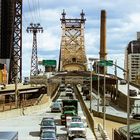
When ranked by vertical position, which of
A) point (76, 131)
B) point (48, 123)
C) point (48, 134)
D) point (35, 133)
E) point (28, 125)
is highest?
point (48, 134)

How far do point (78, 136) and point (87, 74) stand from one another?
104 meters

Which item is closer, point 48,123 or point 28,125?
point 48,123

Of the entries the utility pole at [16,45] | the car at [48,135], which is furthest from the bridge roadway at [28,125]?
the utility pole at [16,45]

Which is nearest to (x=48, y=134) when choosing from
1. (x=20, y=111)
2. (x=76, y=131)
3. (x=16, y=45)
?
(x=76, y=131)

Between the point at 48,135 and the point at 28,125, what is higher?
the point at 48,135

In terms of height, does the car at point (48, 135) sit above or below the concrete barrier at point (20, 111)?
above

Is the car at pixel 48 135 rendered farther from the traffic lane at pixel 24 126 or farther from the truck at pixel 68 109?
the truck at pixel 68 109

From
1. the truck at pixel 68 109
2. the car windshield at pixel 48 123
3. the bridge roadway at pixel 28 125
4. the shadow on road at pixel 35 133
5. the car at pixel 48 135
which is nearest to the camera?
the car at pixel 48 135

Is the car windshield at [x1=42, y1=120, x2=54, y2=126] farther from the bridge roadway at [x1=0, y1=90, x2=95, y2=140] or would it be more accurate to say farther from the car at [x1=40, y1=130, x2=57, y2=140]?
the car at [x1=40, y1=130, x2=57, y2=140]

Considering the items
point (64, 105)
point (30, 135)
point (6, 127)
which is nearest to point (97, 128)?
point (30, 135)

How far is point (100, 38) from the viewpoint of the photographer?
181750 millimetres

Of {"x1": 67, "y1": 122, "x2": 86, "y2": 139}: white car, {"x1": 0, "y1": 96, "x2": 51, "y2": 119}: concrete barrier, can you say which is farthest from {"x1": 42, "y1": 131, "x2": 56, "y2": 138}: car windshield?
{"x1": 0, "y1": 96, "x2": 51, "y2": 119}: concrete barrier

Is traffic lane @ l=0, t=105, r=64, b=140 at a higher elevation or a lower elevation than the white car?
lower

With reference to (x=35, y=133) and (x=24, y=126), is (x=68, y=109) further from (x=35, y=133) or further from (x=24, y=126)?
(x=35, y=133)
